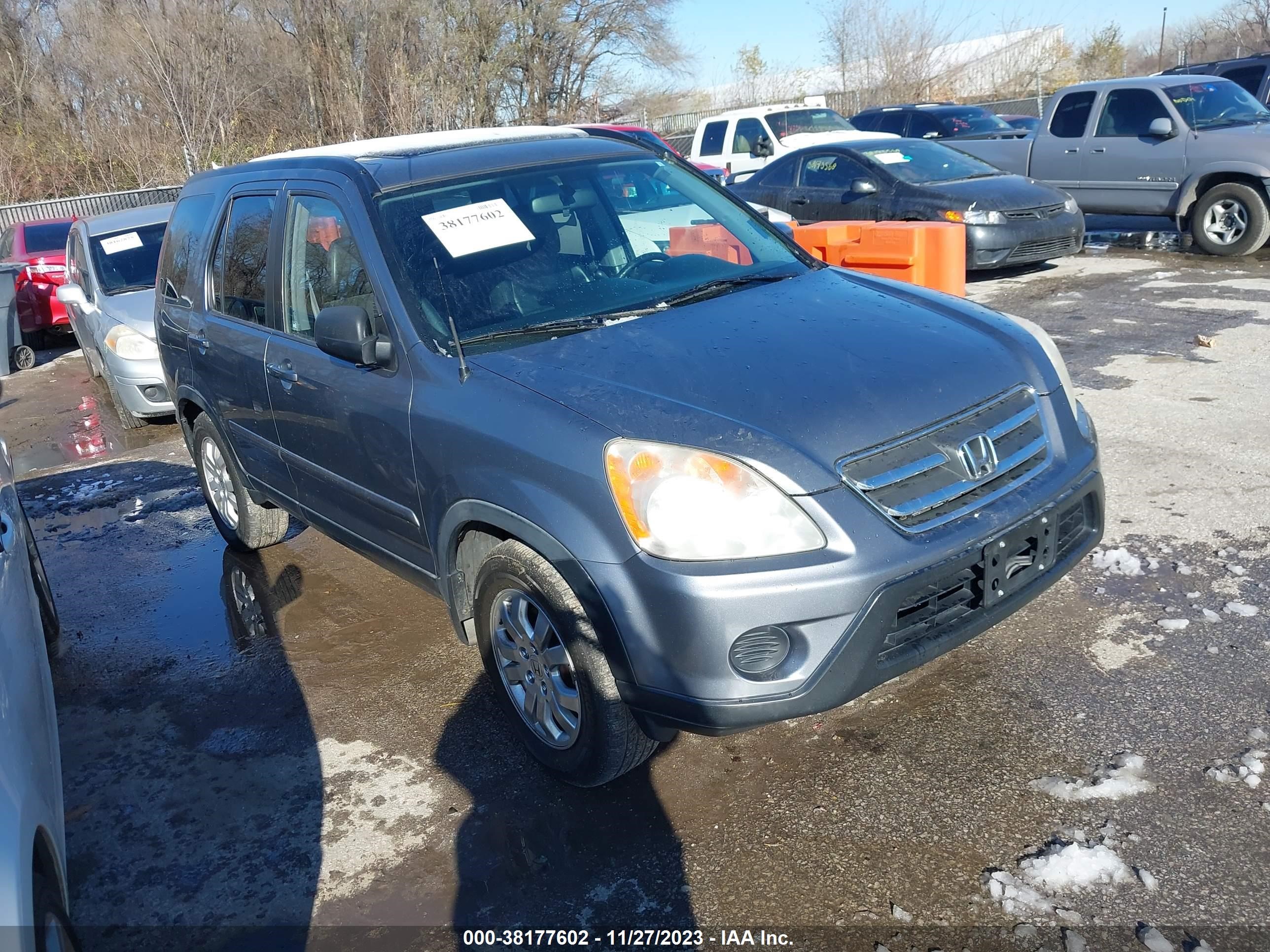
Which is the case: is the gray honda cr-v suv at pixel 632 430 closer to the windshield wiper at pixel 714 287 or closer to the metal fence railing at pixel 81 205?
the windshield wiper at pixel 714 287

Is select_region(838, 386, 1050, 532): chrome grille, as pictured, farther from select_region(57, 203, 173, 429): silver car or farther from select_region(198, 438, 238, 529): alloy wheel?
select_region(57, 203, 173, 429): silver car

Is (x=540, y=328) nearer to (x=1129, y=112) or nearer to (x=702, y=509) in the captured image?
(x=702, y=509)

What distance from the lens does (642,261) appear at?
13.3ft

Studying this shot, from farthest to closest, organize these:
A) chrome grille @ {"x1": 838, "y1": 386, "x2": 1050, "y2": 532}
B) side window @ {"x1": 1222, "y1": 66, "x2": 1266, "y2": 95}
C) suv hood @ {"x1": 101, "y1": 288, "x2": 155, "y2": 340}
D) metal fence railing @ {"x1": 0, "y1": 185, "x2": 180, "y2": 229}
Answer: metal fence railing @ {"x1": 0, "y1": 185, "x2": 180, "y2": 229}, side window @ {"x1": 1222, "y1": 66, "x2": 1266, "y2": 95}, suv hood @ {"x1": 101, "y1": 288, "x2": 155, "y2": 340}, chrome grille @ {"x1": 838, "y1": 386, "x2": 1050, "y2": 532}

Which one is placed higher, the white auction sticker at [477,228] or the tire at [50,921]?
the white auction sticker at [477,228]

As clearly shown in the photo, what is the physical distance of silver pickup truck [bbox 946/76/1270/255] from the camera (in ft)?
35.5

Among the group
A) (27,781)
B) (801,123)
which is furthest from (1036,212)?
(27,781)

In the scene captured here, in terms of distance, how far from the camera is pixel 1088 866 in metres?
2.72

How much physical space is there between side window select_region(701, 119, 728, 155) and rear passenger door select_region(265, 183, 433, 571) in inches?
522

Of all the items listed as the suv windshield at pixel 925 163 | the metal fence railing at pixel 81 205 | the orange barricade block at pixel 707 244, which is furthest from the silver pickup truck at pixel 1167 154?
the metal fence railing at pixel 81 205

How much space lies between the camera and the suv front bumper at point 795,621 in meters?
2.72

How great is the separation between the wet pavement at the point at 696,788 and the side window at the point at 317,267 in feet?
4.85

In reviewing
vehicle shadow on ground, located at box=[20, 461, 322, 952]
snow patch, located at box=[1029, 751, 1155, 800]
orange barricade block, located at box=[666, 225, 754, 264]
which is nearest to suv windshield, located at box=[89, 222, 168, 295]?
vehicle shadow on ground, located at box=[20, 461, 322, 952]

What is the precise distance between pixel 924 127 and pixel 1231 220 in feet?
19.0
